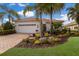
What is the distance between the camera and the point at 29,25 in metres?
9.98

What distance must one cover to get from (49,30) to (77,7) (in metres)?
1.04

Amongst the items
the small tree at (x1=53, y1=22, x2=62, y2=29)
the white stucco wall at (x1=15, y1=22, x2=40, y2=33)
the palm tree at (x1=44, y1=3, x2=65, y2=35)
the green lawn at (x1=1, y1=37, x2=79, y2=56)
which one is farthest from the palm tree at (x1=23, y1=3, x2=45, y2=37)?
the green lawn at (x1=1, y1=37, x2=79, y2=56)

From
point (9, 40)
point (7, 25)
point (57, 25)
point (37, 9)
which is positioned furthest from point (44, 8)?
point (9, 40)

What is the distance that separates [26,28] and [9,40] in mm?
617

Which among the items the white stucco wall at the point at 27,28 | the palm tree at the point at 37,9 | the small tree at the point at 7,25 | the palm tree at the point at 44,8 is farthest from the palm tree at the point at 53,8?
the small tree at the point at 7,25

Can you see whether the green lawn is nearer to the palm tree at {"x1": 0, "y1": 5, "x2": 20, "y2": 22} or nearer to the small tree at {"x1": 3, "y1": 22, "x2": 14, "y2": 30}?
the small tree at {"x1": 3, "y1": 22, "x2": 14, "y2": 30}

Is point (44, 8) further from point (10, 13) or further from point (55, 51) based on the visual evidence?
point (55, 51)

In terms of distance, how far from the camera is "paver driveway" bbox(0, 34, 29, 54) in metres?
9.77

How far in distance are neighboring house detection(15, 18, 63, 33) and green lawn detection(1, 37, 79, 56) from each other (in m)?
0.57

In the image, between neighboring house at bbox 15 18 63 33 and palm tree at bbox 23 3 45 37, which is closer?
palm tree at bbox 23 3 45 37

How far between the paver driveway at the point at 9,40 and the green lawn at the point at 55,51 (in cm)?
14

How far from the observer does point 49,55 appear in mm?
9688

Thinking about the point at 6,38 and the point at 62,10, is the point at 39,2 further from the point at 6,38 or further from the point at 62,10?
the point at 6,38

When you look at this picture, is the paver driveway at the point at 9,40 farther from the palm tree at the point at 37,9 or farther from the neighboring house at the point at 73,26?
the neighboring house at the point at 73,26
